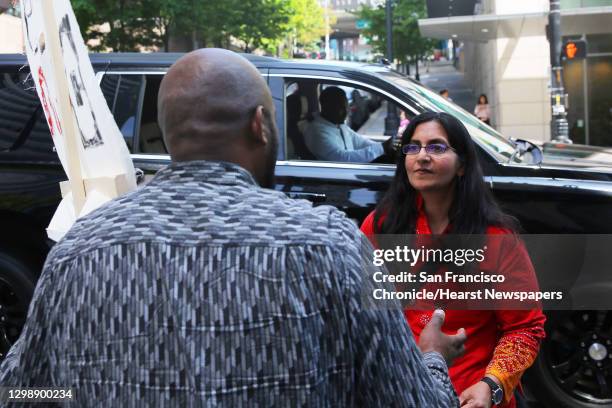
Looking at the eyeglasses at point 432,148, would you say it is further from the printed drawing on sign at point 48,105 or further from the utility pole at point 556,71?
the utility pole at point 556,71

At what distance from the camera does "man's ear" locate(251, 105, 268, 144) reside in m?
1.70

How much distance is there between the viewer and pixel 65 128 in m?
2.60

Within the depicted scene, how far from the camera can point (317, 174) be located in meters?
5.35

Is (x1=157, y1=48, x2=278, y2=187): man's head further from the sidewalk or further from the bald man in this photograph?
the sidewalk

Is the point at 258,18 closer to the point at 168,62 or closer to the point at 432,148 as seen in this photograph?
the point at 168,62

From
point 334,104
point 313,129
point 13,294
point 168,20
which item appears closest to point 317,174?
point 313,129

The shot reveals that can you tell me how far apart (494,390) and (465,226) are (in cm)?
57

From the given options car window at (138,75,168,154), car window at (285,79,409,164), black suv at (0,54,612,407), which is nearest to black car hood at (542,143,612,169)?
black suv at (0,54,612,407)

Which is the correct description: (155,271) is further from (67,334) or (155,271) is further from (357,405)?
(357,405)

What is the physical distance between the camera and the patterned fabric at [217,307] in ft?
5.03

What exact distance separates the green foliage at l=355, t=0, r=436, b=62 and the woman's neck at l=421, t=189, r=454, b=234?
3460 centimetres

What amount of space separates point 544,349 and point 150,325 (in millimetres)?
3823

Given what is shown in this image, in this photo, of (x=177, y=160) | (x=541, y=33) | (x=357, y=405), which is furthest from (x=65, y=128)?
(x=541, y=33)

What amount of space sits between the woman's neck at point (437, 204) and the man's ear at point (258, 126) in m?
1.53
